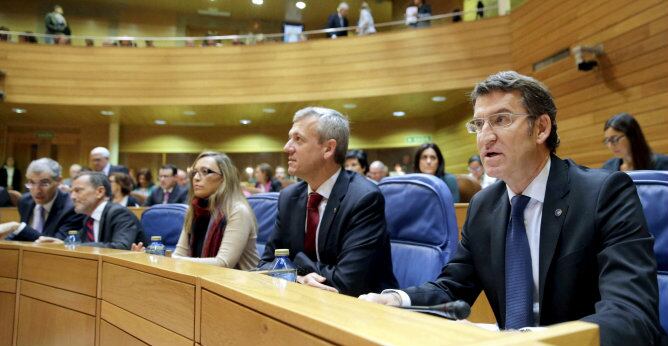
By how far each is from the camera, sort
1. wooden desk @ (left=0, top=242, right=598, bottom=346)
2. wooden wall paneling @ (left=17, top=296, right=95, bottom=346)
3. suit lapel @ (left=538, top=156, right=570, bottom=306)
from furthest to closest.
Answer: wooden wall paneling @ (left=17, top=296, right=95, bottom=346)
suit lapel @ (left=538, top=156, right=570, bottom=306)
wooden desk @ (left=0, top=242, right=598, bottom=346)

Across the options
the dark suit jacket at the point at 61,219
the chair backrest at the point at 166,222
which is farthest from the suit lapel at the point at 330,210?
the dark suit jacket at the point at 61,219

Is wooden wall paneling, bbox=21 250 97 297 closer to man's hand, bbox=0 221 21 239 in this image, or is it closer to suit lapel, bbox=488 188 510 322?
man's hand, bbox=0 221 21 239

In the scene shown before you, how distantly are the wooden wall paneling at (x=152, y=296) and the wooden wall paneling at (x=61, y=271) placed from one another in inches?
4.5

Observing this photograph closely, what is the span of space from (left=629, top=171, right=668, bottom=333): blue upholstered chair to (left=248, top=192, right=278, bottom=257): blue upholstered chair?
77.7 inches

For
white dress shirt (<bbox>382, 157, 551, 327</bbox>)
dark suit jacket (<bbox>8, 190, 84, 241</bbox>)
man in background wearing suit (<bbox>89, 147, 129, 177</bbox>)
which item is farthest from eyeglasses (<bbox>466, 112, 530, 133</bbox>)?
man in background wearing suit (<bbox>89, 147, 129, 177</bbox>)

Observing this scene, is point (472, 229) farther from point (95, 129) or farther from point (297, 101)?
point (95, 129)

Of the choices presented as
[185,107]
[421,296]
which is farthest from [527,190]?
[185,107]

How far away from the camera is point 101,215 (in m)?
3.22

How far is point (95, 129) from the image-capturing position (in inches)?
492

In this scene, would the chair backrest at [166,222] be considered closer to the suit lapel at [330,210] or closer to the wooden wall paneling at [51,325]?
the wooden wall paneling at [51,325]

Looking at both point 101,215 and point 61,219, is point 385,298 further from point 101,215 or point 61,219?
Answer: point 61,219

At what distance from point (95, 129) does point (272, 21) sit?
214 inches

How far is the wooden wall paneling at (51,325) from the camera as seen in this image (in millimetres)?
1803

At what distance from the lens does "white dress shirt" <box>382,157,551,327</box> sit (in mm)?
1308
